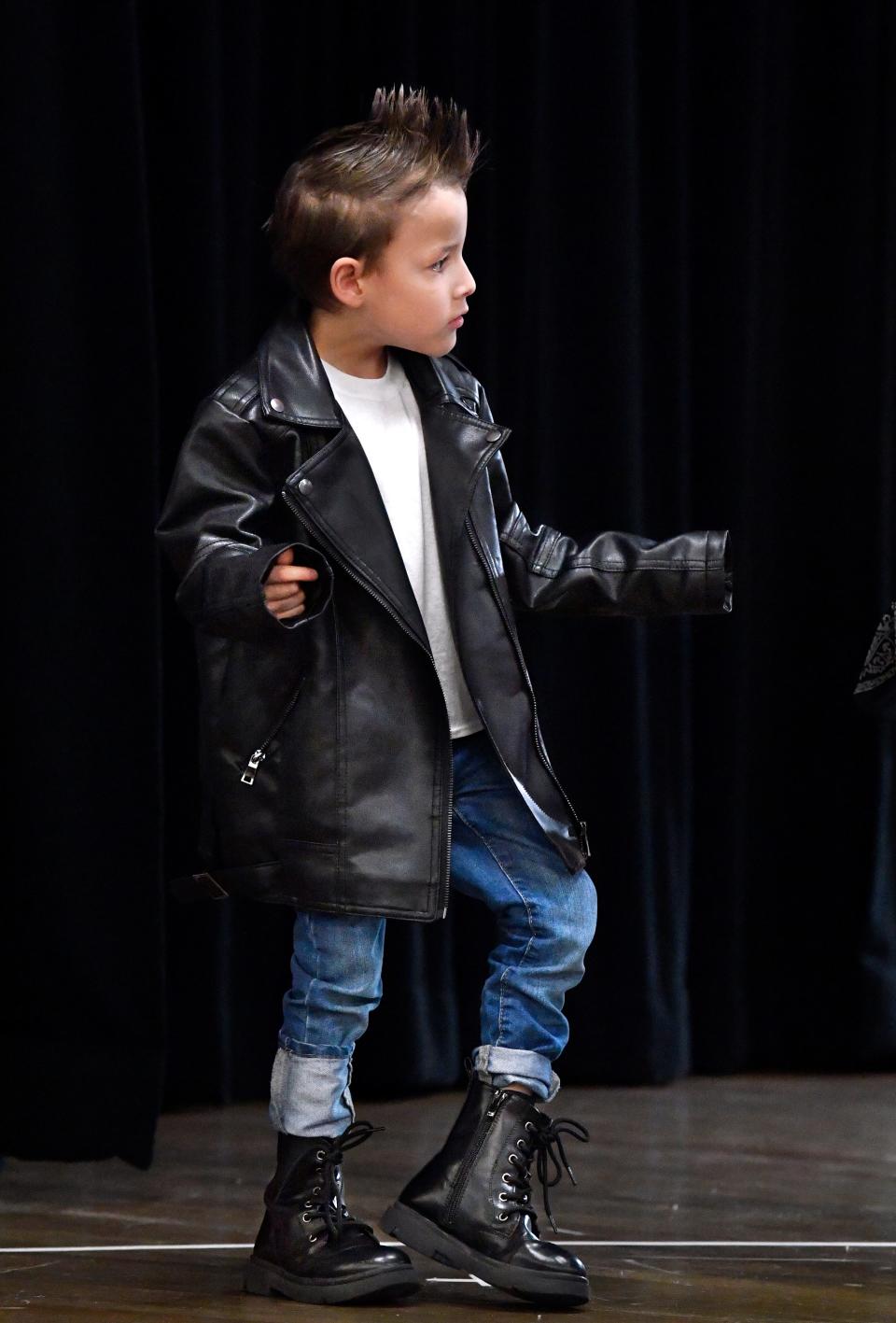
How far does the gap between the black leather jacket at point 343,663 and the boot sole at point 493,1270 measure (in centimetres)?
29

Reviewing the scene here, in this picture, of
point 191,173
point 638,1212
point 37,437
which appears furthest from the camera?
point 191,173

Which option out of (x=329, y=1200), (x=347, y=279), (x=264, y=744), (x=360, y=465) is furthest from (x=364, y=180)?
(x=329, y=1200)

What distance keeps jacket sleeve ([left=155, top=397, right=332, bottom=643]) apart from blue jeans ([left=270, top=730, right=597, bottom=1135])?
0.28m

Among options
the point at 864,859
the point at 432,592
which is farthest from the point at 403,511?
the point at 864,859

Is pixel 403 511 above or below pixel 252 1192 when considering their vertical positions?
above

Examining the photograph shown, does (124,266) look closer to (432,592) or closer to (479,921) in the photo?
(432,592)

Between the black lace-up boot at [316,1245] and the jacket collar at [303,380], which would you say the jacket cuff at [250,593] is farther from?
the black lace-up boot at [316,1245]

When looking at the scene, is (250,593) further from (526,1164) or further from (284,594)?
(526,1164)

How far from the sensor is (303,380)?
1.54 m

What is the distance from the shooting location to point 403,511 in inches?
62.2

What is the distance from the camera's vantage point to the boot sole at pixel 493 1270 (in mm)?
1499

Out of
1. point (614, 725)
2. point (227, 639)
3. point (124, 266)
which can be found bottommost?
point (614, 725)

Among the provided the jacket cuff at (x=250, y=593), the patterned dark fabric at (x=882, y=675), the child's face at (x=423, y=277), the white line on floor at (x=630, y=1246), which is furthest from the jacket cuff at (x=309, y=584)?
the white line on floor at (x=630, y=1246)

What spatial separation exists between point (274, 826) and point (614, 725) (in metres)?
1.15
